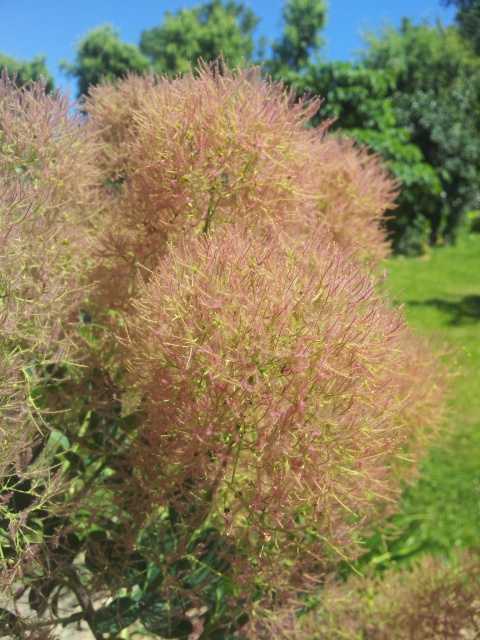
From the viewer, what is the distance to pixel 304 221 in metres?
1.02

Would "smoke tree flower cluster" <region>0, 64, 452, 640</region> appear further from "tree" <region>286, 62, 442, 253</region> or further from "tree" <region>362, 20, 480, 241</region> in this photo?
"tree" <region>362, 20, 480, 241</region>

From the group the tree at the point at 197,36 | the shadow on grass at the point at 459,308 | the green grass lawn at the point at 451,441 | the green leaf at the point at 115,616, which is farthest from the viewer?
the tree at the point at 197,36

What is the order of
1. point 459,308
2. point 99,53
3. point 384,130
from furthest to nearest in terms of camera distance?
1. point 99,53
2. point 384,130
3. point 459,308

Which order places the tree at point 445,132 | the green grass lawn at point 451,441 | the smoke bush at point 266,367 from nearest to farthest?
the smoke bush at point 266,367 < the green grass lawn at point 451,441 < the tree at point 445,132

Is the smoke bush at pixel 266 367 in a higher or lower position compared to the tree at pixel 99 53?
lower

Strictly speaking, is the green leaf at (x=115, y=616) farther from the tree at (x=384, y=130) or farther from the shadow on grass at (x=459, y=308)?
the tree at (x=384, y=130)

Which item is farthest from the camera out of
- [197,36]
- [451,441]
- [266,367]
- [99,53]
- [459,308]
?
[197,36]

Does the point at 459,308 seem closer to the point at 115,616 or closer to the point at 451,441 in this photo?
the point at 451,441

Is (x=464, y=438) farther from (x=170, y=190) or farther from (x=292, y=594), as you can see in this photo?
(x=170, y=190)

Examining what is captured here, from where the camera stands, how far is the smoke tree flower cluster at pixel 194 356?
81cm

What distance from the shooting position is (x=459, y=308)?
27.9 feet

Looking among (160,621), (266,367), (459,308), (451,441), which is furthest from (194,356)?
(459,308)

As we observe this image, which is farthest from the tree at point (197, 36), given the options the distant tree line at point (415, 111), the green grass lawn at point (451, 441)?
the green grass lawn at point (451, 441)

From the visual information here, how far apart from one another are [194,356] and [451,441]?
458 cm
